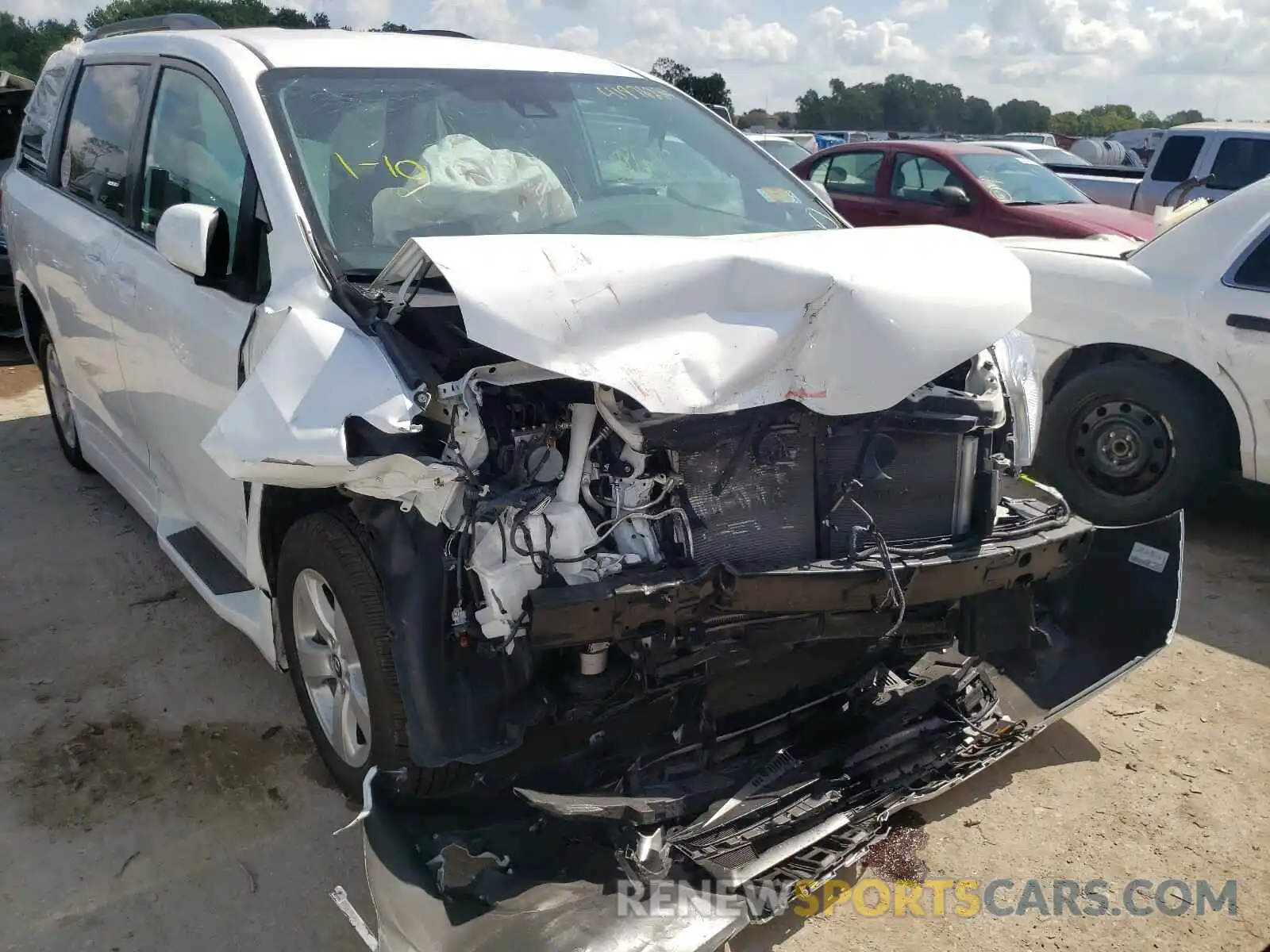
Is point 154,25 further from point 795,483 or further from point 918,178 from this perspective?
point 918,178

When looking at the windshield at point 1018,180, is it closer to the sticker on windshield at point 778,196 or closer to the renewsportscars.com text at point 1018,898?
the sticker on windshield at point 778,196

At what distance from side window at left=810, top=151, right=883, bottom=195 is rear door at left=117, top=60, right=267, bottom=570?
7.43 meters

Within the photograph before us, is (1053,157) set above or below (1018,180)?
above

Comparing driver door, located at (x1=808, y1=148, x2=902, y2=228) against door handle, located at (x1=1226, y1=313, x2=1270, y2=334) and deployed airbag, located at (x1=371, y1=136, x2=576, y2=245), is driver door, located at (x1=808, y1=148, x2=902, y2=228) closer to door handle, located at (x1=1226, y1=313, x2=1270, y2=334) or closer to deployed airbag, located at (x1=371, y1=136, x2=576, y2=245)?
door handle, located at (x1=1226, y1=313, x2=1270, y2=334)

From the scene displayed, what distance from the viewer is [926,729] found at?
2.94 metres

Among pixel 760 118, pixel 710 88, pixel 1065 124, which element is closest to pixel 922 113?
pixel 1065 124

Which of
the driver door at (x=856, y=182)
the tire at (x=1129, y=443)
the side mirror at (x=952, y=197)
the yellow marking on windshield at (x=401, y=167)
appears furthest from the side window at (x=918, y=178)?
the yellow marking on windshield at (x=401, y=167)

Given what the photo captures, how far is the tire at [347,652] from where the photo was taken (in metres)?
2.55

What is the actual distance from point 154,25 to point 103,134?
0.71 m

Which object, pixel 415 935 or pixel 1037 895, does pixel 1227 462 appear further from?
pixel 415 935

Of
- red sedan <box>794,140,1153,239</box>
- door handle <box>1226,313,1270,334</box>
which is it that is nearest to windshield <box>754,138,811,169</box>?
red sedan <box>794,140,1153,239</box>

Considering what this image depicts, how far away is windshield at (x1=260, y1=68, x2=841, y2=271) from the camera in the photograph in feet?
9.79

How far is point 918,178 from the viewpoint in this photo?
950 centimetres

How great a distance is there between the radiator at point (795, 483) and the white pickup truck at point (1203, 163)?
818 centimetres
